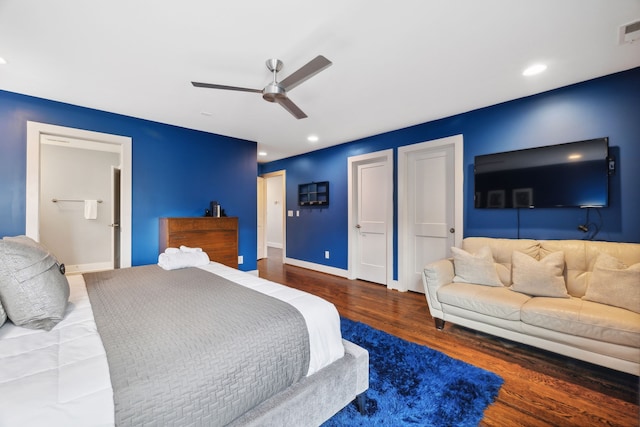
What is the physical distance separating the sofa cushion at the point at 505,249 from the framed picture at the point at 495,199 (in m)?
0.40

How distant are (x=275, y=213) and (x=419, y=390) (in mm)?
7216

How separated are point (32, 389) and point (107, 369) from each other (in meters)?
0.17

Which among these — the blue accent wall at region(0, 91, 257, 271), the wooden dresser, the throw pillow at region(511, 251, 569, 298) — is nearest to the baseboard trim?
the blue accent wall at region(0, 91, 257, 271)

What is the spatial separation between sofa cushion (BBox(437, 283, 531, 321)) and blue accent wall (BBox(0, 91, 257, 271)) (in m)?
3.27

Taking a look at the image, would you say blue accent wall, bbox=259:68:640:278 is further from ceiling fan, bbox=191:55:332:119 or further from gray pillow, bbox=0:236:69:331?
gray pillow, bbox=0:236:69:331

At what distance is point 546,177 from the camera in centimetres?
270

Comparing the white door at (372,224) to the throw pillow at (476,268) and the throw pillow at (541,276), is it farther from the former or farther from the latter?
the throw pillow at (541,276)

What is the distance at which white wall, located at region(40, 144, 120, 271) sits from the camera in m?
4.61

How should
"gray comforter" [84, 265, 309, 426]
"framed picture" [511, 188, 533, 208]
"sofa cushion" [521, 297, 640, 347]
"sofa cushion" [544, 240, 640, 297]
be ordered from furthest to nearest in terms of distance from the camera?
"framed picture" [511, 188, 533, 208] → "sofa cushion" [544, 240, 640, 297] → "sofa cushion" [521, 297, 640, 347] → "gray comforter" [84, 265, 309, 426]

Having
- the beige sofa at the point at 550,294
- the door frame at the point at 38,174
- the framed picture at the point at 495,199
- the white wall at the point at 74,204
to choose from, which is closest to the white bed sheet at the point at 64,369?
the beige sofa at the point at 550,294

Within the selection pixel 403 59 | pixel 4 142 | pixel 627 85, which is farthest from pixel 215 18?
pixel 627 85

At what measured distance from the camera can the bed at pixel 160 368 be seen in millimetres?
792

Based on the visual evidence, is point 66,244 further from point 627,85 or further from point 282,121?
point 627,85

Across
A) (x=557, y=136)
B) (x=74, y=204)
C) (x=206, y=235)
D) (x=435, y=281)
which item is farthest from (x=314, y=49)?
(x=74, y=204)
